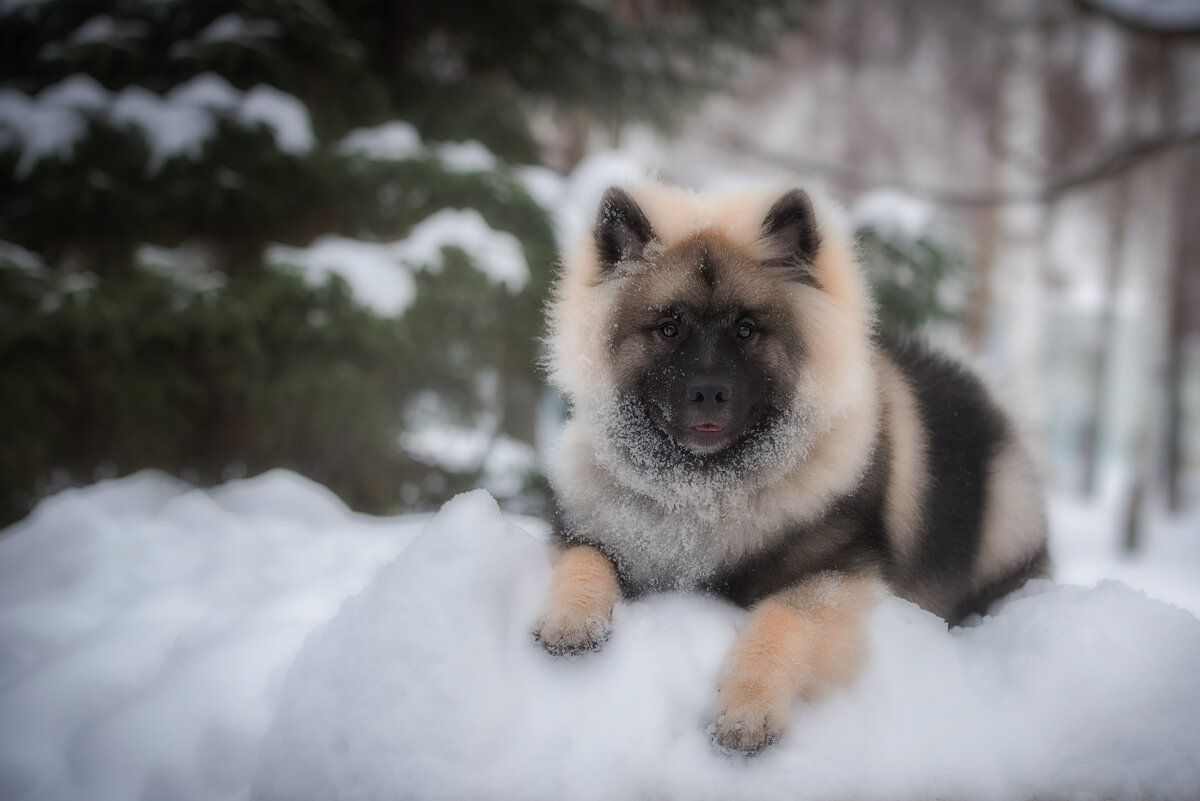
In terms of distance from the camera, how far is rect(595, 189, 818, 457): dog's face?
187cm

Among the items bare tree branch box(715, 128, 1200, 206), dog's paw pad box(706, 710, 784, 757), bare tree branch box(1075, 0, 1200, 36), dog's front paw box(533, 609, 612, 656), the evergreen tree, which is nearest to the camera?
dog's paw pad box(706, 710, 784, 757)

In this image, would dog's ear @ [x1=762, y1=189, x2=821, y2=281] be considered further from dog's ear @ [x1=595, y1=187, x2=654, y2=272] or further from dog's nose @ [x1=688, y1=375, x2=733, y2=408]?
dog's nose @ [x1=688, y1=375, x2=733, y2=408]

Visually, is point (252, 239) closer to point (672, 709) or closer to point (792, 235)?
point (792, 235)

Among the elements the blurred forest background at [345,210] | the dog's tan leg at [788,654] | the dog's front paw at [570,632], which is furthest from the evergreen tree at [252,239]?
the dog's tan leg at [788,654]

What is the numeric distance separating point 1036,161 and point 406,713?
10.1 meters

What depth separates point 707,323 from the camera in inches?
76.7

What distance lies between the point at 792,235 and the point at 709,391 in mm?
639

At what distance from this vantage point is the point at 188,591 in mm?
2828

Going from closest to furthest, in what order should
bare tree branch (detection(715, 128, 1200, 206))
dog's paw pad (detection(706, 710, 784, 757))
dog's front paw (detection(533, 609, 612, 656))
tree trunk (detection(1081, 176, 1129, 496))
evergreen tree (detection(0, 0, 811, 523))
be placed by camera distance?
1. dog's paw pad (detection(706, 710, 784, 757))
2. dog's front paw (detection(533, 609, 612, 656))
3. evergreen tree (detection(0, 0, 811, 523))
4. bare tree branch (detection(715, 128, 1200, 206))
5. tree trunk (detection(1081, 176, 1129, 496))

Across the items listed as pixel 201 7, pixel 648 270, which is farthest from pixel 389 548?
pixel 201 7

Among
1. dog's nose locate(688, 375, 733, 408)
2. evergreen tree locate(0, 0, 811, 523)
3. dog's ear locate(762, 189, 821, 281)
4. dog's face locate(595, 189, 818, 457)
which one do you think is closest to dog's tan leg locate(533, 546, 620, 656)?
dog's face locate(595, 189, 818, 457)

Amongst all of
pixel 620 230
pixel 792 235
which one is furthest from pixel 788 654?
pixel 620 230

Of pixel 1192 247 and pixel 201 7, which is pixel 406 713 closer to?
pixel 201 7

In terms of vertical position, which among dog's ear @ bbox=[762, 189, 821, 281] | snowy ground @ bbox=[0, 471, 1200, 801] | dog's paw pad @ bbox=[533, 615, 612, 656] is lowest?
snowy ground @ bbox=[0, 471, 1200, 801]
